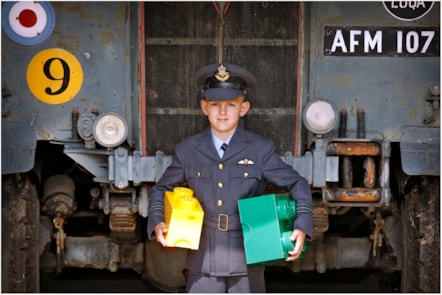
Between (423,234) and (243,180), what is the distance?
57.9 inches

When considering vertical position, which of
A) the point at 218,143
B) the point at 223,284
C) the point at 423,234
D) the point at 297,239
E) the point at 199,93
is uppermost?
the point at 199,93

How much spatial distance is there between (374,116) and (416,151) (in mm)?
340

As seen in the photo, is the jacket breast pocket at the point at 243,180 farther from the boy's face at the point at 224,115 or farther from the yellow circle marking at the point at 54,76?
the yellow circle marking at the point at 54,76

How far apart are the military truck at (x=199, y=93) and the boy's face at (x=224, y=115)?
0.58 m

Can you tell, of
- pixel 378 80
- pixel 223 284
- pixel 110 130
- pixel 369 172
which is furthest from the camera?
pixel 378 80

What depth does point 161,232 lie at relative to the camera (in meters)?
5.79

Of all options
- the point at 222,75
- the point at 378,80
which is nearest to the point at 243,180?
the point at 222,75

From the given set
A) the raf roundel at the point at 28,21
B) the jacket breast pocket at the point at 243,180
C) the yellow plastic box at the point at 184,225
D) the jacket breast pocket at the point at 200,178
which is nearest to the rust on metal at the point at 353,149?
the jacket breast pocket at the point at 243,180

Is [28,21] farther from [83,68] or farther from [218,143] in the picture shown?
[218,143]

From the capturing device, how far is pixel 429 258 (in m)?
6.83

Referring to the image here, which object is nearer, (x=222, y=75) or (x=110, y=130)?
(x=222, y=75)

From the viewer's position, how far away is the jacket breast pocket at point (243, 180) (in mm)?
5957

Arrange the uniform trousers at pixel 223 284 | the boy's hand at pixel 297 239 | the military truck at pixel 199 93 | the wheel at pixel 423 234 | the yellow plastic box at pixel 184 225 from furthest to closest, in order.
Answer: the wheel at pixel 423 234
the military truck at pixel 199 93
the uniform trousers at pixel 223 284
the yellow plastic box at pixel 184 225
the boy's hand at pixel 297 239

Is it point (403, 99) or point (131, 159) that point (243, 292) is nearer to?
point (131, 159)
